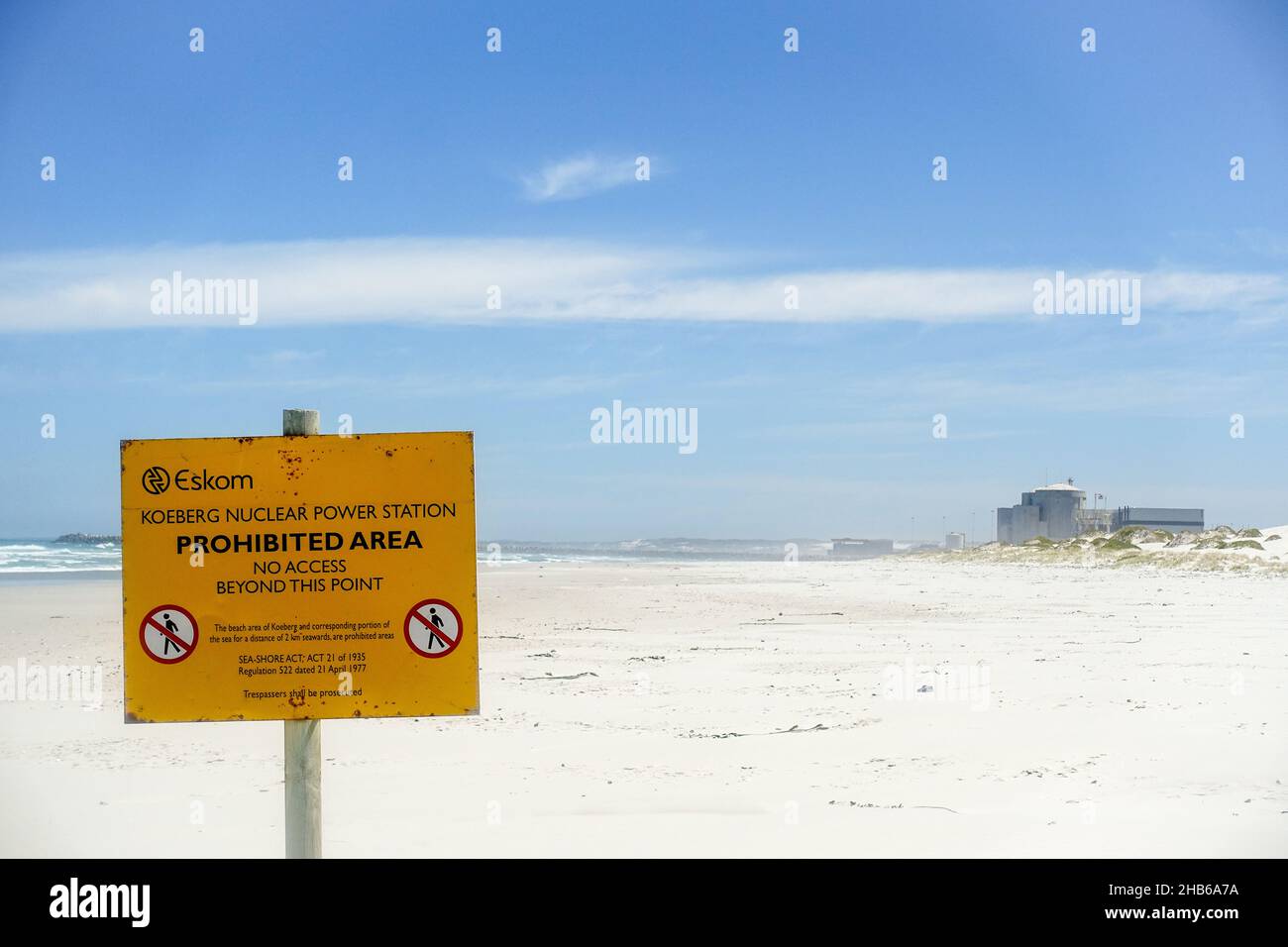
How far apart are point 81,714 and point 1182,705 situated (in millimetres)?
10728

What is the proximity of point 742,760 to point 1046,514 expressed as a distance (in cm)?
8710

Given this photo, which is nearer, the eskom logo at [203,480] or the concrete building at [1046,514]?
the eskom logo at [203,480]

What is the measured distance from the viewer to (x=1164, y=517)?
10088cm

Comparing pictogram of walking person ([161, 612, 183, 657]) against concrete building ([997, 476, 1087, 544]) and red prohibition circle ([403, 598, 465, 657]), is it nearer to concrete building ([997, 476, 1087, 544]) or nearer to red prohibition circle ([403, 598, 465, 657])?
red prohibition circle ([403, 598, 465, 657])

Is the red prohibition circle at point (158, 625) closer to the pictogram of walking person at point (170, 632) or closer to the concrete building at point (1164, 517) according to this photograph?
the pictogram of walking person at point (170, 632)

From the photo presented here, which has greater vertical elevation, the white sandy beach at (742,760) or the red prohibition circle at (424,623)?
the red prohibition circle at (424,623)

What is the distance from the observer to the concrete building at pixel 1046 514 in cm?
8838

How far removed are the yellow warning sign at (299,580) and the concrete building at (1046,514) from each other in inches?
3506

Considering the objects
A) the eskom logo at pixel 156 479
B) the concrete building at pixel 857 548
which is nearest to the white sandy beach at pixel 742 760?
the eskom logo at pixel 156 479

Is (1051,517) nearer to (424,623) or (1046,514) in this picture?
(1046,514)

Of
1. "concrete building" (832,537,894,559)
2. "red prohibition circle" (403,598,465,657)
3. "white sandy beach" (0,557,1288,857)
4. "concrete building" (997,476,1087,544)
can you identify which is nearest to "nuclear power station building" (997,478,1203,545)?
"concrete building" (997,476,1087,544)

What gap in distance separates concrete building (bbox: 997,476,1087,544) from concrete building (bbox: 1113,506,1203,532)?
380 inches

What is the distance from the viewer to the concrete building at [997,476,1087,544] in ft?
290
